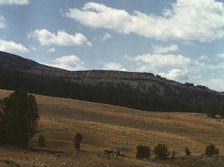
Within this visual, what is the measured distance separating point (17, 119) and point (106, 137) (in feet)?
103

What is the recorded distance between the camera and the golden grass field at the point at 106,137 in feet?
88.1

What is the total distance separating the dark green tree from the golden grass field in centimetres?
223

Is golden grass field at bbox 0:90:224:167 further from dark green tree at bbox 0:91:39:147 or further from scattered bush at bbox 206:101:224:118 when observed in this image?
scattered bush at bbox 206:101:224:118

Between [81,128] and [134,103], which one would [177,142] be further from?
[134,103]

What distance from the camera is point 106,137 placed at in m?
61.2

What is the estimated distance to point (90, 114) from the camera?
9138 centimetres

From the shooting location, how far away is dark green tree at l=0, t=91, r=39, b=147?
98.2ft

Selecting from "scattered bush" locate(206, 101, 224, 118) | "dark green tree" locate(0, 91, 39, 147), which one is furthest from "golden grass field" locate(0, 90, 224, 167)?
"scattered bush" locate(206, 101, 224, 118)

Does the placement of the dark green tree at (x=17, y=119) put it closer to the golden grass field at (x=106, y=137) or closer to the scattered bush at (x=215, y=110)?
the golden grass field at (x=106, y=137)

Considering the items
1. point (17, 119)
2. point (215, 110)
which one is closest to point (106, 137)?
point (17, 119)

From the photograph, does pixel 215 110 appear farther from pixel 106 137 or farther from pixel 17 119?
pixel 17 119

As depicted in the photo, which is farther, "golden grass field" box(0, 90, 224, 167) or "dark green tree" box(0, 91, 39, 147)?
"dark green tree" box(0, 91, 39, 147)

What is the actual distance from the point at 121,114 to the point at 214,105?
1422 inches

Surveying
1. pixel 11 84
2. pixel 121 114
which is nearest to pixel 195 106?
pixel 11 84
